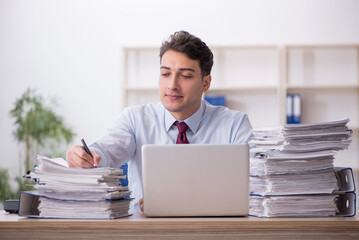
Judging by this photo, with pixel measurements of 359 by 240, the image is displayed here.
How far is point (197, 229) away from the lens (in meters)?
1.40

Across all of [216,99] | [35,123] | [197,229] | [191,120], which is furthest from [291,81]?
[197,229]

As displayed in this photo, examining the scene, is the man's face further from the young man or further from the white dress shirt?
the white dress shirt

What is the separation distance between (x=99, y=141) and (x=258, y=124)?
10.3ft

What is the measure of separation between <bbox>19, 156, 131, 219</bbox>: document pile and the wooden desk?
0.07 meters

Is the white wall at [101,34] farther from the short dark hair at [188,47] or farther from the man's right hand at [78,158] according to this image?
the man's right hand at [78,158]

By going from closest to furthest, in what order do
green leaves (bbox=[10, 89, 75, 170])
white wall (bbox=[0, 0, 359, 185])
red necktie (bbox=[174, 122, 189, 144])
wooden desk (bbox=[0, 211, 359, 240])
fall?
wooden desk (bbox=[0, 211, 359, 240]) < red necktie (bbox=[174, 122, 189, 144]) < green leaves (bbox=[10, 89, 75, 170]) < white wall (bbox=[0, 0, 359, 185])

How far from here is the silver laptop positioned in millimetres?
1453

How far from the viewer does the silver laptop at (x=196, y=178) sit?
57.2 inches

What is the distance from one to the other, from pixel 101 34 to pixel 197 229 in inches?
165

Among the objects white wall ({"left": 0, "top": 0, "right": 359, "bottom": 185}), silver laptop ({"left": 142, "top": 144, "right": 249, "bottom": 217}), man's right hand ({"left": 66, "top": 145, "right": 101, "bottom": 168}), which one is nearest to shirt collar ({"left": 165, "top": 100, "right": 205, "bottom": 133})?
man's right hand ({"left": 66, "top": 145, "right": 101, "bottom": 168})

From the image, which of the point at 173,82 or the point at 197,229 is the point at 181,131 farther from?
the point at 197,229

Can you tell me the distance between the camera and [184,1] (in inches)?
207

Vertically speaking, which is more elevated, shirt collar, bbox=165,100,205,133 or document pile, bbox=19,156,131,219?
shirt collar, bbox=165,100,205,133

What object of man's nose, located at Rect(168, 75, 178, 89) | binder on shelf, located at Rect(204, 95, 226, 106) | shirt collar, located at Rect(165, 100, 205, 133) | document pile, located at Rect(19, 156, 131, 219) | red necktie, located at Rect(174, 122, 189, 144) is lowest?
document pile, located at Rect(19, 156, 131, 219)
